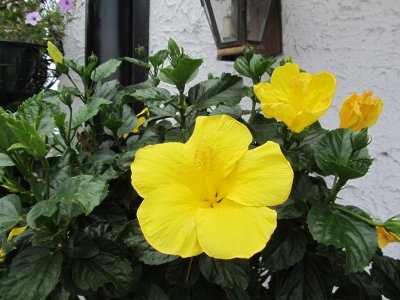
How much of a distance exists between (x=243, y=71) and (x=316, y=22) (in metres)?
0.76

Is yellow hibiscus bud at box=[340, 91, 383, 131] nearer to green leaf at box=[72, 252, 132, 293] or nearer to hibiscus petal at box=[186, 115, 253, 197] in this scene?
hibiscus petal at box=[186, 115, 253, 197]

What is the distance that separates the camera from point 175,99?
854mm

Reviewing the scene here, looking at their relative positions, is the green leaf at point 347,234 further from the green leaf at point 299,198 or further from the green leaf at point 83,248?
the green leaf at point 83,248

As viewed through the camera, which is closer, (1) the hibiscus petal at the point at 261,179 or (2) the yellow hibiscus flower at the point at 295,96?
(1) the hibiscus petal at the point at 261,179

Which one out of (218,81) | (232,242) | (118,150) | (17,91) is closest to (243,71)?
(218,81)

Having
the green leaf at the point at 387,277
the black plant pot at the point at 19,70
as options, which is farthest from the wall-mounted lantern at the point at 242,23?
the black plant pot at the point at 19,70

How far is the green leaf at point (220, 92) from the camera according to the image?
779mm

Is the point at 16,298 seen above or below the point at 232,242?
below

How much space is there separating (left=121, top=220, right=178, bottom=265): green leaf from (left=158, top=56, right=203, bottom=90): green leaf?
0.73ft

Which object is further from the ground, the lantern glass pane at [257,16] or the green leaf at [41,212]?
the lantern glass pane at [257,16]

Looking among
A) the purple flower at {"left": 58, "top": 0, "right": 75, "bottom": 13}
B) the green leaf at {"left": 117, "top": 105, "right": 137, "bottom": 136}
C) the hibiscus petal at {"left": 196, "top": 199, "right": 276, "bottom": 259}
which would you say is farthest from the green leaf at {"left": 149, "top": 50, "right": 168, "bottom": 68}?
the purple flower at {"left": 58, "top": 0, "right": 75, "bottom": 13}

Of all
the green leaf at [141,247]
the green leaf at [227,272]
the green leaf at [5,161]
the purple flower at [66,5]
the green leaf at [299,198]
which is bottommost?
the green leaf at [227,272]

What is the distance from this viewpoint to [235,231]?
0.54m

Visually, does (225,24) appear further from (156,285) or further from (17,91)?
(17,91)
